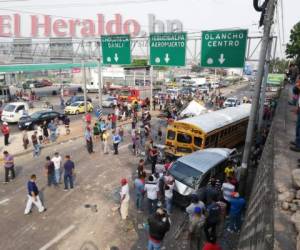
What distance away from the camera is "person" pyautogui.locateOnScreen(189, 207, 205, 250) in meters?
8.17

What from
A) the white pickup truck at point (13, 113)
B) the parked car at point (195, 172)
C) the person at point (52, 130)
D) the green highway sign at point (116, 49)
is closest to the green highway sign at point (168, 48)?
the green highway sign at point (116, 49)

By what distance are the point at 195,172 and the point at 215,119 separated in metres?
6.73

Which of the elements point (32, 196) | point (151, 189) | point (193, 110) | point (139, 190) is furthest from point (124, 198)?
point (193, 110)

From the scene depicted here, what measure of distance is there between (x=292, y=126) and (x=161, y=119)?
15462mm

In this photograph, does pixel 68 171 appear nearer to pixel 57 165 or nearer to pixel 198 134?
pixel 57 165

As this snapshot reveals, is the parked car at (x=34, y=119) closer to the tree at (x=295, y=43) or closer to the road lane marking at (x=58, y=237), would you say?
the road lane marking at (x=58, y=237)

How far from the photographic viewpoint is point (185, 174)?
11.5 meters

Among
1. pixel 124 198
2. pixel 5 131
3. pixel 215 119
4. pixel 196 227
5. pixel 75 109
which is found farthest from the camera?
pixel 75 109

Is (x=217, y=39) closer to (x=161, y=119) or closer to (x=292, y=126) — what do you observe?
(x=292, y=126)

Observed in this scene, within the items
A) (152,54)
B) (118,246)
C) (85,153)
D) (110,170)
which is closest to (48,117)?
(85,153)

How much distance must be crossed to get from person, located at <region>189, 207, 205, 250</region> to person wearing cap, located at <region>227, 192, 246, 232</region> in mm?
1555

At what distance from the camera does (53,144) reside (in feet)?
65.3

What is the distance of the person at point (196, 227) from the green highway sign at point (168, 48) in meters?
14.7

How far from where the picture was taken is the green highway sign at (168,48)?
20.8m
